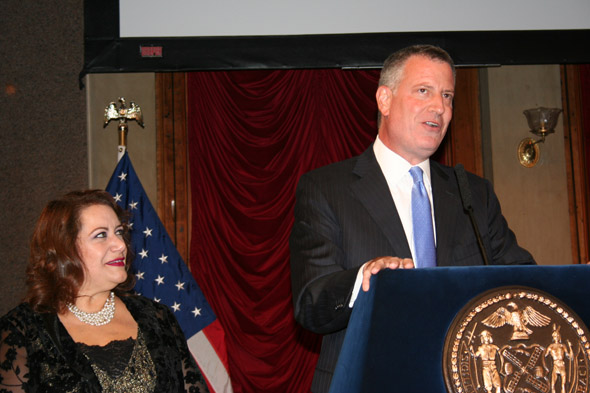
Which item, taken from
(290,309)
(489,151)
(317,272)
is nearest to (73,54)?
(290,309)

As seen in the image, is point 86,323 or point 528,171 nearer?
point 86,323

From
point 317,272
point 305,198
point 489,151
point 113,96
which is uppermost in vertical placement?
point 113,96

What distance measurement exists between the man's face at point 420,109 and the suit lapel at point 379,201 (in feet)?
0.43

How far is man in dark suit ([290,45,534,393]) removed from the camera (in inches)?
75.5

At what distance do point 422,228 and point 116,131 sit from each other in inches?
170

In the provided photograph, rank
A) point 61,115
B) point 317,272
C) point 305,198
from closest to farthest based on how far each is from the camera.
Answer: point 317,272, point 305,198, point 61,115

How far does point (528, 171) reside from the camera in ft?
20.5

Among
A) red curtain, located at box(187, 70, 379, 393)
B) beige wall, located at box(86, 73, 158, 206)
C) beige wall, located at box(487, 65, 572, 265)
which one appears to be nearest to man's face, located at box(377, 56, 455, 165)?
red curtain, located at box(187, 70, 379, 393)

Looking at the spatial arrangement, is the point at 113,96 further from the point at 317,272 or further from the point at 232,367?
the point at 317,272

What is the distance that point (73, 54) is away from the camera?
5.55 metres

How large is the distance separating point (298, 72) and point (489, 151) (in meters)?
2.06

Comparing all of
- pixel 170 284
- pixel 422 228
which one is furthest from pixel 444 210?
pixel 170 284

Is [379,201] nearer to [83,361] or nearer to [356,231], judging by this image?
[356,231]

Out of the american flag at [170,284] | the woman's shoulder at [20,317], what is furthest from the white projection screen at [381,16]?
the woman's shoulder at [20,317]
